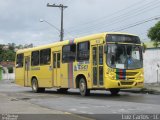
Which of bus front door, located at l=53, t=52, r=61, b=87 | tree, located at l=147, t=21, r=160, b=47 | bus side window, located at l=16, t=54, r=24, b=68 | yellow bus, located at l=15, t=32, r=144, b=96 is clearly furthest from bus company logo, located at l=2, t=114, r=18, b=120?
tree, located at l=147, t=21, r=160, b=47

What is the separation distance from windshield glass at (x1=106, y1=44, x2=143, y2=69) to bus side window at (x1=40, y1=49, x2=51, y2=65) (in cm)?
666

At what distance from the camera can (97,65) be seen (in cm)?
2161

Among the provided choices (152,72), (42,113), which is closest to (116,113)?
(42,113)

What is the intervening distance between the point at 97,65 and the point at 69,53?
3.17 meters

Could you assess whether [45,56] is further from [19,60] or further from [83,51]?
[83,51]

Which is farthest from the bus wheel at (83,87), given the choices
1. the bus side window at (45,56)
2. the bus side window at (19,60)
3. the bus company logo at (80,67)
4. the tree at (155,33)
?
the tree at (155,33)

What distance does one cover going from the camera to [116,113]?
46.0 ft

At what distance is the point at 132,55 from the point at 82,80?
3120 millimetres

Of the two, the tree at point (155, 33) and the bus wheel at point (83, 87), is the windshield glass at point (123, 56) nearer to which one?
the bus wheel at point (83, 87)

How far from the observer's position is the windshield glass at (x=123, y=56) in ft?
69.2

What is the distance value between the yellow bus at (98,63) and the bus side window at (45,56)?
0.20 meters

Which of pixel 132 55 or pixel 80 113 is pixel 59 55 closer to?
pixel 132 55

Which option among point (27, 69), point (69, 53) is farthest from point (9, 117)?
point (27, 69)

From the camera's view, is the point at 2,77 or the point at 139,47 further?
the point at 2,77
